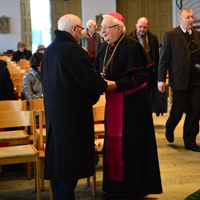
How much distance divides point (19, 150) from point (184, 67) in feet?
8.11

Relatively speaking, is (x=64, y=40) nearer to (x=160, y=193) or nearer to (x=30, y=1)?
(x=160, y=193)

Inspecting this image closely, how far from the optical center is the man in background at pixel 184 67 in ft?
15.0

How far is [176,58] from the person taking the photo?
15.2ft

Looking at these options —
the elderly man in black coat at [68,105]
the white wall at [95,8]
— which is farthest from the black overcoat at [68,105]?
the white wall at [95,8]

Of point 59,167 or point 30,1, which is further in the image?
point 30,1

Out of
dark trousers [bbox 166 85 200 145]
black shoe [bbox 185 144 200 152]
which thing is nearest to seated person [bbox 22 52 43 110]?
dark trousers [bbox 166 85 200 145]

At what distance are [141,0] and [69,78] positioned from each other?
15246 millimetres

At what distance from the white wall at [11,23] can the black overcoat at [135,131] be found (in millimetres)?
14875

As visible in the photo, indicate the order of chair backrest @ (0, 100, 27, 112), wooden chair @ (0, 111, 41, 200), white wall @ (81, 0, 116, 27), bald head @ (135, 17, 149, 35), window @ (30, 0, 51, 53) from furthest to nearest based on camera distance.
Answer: window @ (30, 0, 51, 53), white wall @ (81, 0, 116, 27), bald head @ (135, 17, 149, 35), chair backrest @ (0, 100, 27, 112), wooden chair @ (0, 111, 41, 200)

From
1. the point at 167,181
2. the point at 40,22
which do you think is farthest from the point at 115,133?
the point at 40,22

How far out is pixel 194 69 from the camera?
15.1 ft

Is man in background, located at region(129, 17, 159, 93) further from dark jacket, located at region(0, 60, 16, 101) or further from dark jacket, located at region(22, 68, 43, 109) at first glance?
dark jacket, located at region(0, 60, 16, 101)

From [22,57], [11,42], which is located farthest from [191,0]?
[11,42]

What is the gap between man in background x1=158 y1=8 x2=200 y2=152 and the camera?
15.0 feet
